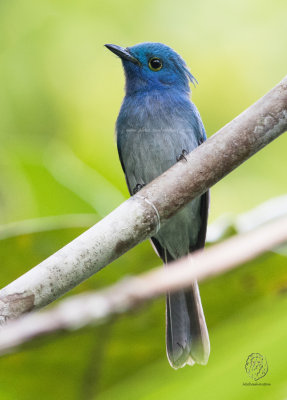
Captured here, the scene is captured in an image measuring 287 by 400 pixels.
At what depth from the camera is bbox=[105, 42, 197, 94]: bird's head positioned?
423cm

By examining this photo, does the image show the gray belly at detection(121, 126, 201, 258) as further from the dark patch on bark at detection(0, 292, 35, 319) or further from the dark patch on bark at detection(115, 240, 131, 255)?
the dark patch on bark at detection(0, 292, 35, 319)

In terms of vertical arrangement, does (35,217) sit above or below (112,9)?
below

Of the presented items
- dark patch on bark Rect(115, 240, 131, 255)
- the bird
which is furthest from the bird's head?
dark patch on bark Rect(115, 240, 131, 255)

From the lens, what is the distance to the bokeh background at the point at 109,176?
2.82m

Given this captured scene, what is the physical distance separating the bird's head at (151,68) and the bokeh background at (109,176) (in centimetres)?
61

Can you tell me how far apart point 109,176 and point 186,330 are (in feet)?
3.79

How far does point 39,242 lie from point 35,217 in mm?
640

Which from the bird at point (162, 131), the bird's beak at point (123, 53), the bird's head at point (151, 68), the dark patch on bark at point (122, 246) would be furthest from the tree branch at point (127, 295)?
the bird's head at point (151, 68)

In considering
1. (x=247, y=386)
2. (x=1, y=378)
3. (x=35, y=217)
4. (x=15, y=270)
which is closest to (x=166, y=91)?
(x=35, y=217)

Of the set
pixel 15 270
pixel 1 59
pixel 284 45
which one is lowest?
pixel 15 270

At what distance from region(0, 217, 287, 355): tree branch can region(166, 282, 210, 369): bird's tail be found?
5.29 feet

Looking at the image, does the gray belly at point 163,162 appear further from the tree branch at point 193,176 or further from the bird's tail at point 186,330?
the tree branch at point 193,176

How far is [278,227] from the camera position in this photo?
148cm

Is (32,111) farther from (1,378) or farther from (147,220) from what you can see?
(147,220)
